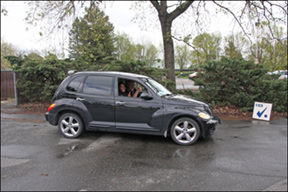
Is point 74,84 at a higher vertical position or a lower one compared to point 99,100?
higher

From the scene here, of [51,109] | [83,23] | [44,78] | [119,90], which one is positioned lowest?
[51,109]

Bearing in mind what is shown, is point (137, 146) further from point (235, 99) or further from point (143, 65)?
point (235, 99)

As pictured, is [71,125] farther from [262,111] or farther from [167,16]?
[167,16]

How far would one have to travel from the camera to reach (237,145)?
4586 mm

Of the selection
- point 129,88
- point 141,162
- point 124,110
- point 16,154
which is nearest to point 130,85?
point 129,88

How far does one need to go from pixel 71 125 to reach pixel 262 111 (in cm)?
690

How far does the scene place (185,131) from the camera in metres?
4.48

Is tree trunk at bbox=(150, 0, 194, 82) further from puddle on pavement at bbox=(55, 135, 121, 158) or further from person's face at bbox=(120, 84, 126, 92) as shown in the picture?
puddle on pavement at bbox=(55, 135, 121, 158)

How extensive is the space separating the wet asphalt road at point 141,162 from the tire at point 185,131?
179 millimetres

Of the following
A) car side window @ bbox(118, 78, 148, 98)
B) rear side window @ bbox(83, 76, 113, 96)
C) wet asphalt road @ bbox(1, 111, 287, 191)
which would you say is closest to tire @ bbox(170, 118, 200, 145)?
wet asphalt road @ bbox(1, 111, 287, 191)

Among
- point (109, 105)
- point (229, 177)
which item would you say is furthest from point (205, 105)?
point (109, 105)

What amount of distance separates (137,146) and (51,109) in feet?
8.47

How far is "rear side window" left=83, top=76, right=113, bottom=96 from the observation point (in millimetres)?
4914

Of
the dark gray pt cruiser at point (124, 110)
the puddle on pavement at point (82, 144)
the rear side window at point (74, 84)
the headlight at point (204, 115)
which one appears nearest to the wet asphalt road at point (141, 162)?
the puddle on pavement at point (82, 144)
